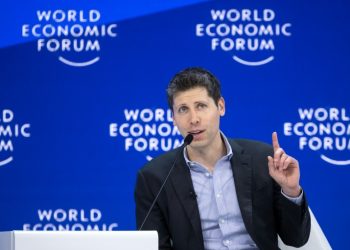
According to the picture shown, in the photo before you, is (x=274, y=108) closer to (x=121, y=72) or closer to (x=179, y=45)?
(x=179, y=45)

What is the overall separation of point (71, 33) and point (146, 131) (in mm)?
701

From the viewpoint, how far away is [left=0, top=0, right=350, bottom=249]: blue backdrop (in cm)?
383

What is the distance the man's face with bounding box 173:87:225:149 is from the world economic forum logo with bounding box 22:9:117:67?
1309 mm

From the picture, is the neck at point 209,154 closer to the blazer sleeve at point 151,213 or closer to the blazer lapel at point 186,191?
the blazer lapel at point 186,191

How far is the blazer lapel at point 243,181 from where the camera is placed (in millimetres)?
2551

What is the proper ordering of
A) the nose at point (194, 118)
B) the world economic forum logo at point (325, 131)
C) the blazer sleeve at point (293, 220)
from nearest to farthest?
the blazer sleeve at point (293, 220) → the nose at point (194, 118) → the world economic forum logo at point (325, 131)

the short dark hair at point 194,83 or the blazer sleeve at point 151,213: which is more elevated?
the short dark hair at point 194,83

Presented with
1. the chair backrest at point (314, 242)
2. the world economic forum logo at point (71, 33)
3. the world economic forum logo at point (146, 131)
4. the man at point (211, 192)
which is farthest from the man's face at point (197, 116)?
the world economic forum logo at point (71, 33)

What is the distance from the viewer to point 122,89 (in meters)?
3.86

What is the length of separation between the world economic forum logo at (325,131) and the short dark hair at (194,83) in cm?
118

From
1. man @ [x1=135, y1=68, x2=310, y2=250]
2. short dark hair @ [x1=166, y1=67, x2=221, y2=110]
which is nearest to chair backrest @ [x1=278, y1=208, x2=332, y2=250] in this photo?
man @ [x1=135, y1=68, x2=310, y2=250]

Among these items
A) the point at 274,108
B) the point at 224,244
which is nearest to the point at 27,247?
the point at 224,244

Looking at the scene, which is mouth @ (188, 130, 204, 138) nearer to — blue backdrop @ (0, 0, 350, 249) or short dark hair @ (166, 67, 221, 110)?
short dark hair @ (166, 67, 221, 110)

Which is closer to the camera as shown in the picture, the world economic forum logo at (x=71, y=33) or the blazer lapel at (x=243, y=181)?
the blazer lapel at (x=243, y=181)
